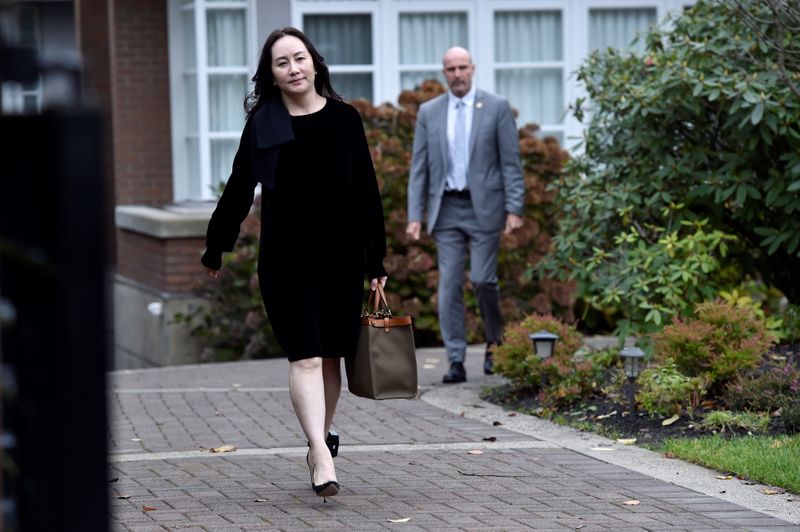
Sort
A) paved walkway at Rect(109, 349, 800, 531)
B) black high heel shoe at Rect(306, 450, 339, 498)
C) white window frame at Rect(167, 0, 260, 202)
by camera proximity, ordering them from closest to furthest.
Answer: paved walkway at Rect(109, 349, 800, 531)
black high heel shoe at Rect(306, 450, 339, 498)
white window frame at Rect(167, 0, 260, 202)

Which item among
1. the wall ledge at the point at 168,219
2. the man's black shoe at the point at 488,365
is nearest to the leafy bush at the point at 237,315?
the wall ledge at the point at 168,219

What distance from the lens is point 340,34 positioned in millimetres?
13383

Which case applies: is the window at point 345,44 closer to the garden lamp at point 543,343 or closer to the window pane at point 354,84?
the window pane at point 354,84

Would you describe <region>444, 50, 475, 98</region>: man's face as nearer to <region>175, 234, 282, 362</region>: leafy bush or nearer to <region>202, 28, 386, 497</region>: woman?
<region>175, 234, 282, 362</region>: leafy bush

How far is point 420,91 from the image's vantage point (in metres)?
11.9

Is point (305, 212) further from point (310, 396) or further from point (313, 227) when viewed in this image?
point (310, 396)

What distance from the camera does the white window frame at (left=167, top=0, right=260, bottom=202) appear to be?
13.1 m

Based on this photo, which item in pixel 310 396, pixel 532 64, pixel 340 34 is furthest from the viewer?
pixel 532 64

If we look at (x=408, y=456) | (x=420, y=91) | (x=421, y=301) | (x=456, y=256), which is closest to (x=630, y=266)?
(x=456, y=256)

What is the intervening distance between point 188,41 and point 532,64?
3286 mm

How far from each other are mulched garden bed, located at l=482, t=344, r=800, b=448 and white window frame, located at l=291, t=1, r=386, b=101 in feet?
18.8

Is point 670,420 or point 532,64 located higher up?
point 532,64

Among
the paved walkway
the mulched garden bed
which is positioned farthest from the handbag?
the mulched garden bed

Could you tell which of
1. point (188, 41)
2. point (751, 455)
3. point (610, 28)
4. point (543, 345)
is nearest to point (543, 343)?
point (543, 345)
